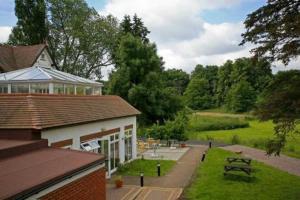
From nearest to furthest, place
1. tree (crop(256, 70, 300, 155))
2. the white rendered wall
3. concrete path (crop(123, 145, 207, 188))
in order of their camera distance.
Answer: tree (crop(256, 70, 300, 155)) → the white rendered wall → concrete path (crop(123, 145, 207, 188))

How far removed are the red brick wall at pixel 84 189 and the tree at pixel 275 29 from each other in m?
8.73

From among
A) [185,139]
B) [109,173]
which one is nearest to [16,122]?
[109,173]

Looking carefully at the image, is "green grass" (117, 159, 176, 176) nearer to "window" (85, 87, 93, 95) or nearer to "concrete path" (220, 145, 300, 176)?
"window" (85, 87, 93, 95)

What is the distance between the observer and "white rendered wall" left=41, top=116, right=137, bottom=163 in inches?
666

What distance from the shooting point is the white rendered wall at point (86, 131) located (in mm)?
16906

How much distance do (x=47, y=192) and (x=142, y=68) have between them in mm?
41213

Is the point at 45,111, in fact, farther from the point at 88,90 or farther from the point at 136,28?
the point at 136,28

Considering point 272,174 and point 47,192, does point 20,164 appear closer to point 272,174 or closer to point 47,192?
point 47,192

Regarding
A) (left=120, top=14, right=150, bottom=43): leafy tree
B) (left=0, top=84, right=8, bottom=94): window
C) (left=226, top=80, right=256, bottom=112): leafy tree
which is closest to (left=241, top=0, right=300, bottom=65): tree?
(left=0, top=84, right=8, bottom=94): window

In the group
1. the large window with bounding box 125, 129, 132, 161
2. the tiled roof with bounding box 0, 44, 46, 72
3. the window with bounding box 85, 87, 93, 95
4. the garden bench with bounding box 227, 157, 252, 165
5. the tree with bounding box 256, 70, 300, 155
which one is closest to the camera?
the tree with bounding box 256, 70, 300, 155

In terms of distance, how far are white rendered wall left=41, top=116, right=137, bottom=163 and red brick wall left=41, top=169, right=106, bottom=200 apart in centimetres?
382

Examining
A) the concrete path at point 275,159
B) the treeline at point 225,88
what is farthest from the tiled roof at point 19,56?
the treeline at point 225,88

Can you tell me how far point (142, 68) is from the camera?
50906mm

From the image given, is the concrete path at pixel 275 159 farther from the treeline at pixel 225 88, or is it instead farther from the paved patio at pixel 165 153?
the treeline at pixel 225 88
